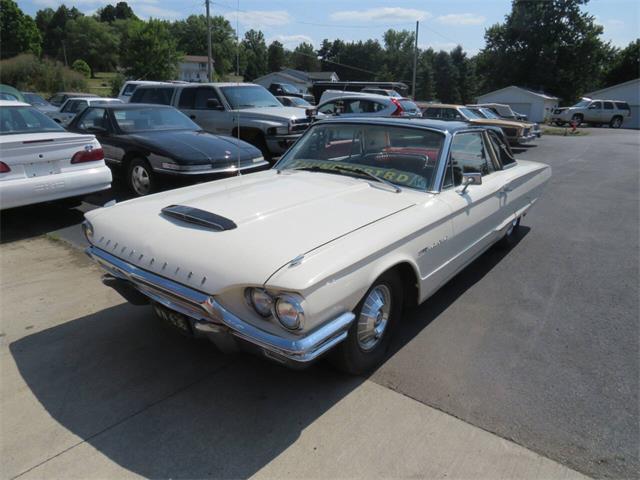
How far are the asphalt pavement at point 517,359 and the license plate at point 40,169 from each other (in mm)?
752

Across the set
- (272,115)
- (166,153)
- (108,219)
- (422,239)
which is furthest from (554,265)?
(272,115)

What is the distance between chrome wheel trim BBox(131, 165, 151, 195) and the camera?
6.86 metres

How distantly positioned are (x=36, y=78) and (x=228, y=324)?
4329 cm

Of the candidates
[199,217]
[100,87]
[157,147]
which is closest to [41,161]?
[157,147]

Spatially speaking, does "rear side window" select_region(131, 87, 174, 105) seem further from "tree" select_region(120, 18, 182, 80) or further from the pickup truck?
"tree" select_region(120, 18, 182, 80)

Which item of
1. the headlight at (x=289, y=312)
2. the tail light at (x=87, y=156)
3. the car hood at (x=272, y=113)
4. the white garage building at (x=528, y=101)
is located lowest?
the headlight at (x=289, y=312)

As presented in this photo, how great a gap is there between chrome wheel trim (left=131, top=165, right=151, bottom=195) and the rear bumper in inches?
32.7

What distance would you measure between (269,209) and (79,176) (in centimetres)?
381

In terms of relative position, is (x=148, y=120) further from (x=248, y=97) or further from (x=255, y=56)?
(x=255, y=56)

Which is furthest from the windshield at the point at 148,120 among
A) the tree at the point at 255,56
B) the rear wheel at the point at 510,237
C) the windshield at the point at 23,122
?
the tree at the point at 255,56

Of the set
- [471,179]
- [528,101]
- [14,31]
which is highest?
[14,31]

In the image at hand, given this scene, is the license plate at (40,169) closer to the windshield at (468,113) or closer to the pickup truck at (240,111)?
the pickup truck at (240,111)

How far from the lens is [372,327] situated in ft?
9.50

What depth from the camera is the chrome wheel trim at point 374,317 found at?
9.23 ft
